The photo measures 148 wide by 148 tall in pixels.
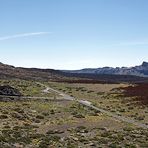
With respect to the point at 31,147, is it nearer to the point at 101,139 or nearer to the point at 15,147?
the point at 15,147

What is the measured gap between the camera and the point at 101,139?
3709 cm

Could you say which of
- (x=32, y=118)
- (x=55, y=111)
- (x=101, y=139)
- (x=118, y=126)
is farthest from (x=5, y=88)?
(x=101, y=139)

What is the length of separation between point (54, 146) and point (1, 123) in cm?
1484

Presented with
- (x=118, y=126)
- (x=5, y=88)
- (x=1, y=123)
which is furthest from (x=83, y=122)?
(x=5, y=88)

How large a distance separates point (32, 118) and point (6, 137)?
49.7ft

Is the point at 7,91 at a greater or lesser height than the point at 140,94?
lesser

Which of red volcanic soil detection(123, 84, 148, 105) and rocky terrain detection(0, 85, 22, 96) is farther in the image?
rocky terrain detection(0, 85, 22, 96)

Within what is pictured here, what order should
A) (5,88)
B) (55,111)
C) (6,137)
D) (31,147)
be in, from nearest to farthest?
(31,147) → (6,137) → (55,111) → (5,88)

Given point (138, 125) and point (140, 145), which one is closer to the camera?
point (140, 145)

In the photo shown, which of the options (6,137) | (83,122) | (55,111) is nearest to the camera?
(6,137)

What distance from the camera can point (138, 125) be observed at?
4656 centimetres

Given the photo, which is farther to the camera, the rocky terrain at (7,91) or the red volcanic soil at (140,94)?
the rocky terrain at (7,91)

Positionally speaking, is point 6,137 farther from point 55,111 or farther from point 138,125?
point 55,111

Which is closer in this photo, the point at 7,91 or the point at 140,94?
the point at 7,91
